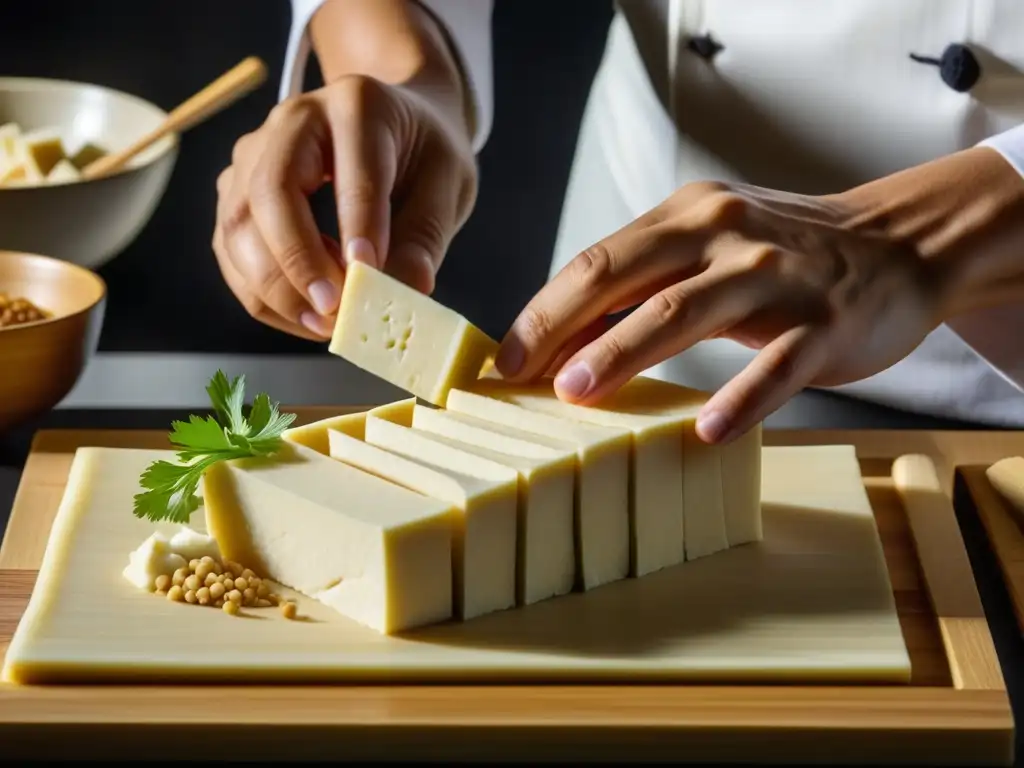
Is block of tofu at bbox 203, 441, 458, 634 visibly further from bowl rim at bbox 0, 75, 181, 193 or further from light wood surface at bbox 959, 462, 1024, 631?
bowl rim at bbox 0, 75, 181, 193

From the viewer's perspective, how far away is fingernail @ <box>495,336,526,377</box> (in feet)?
5.31

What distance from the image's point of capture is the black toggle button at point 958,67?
1944mm

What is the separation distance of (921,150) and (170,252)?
1.94 m

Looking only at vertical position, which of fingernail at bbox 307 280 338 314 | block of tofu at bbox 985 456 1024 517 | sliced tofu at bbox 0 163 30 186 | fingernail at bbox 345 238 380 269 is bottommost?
block of tofu at bbox 985 456 1024 517

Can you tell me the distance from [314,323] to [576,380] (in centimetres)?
36

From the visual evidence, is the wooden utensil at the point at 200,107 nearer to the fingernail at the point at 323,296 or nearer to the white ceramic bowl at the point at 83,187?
the white ceramic bowl at the point at 83,187

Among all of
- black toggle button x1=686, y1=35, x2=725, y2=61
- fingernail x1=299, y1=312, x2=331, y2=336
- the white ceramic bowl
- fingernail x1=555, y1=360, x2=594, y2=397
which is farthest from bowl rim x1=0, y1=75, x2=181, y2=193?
fingernail x1=555, y1=360, x2=594, y2=397

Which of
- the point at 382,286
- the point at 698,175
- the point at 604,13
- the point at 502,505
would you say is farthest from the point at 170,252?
the point at 502,505

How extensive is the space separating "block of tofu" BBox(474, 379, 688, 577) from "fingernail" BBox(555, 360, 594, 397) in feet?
0.12

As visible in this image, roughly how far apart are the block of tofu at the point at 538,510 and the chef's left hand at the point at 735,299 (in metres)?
0.09

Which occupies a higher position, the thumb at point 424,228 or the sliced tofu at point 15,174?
the sliced tofu at point 15,174

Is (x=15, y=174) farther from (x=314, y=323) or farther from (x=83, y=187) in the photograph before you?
(x=314, y=323)

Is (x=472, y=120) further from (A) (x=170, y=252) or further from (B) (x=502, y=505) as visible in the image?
(A) (x=170, y=252)

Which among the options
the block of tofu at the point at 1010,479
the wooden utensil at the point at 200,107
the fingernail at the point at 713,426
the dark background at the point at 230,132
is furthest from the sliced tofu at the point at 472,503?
the dark background at the point at 230,132
